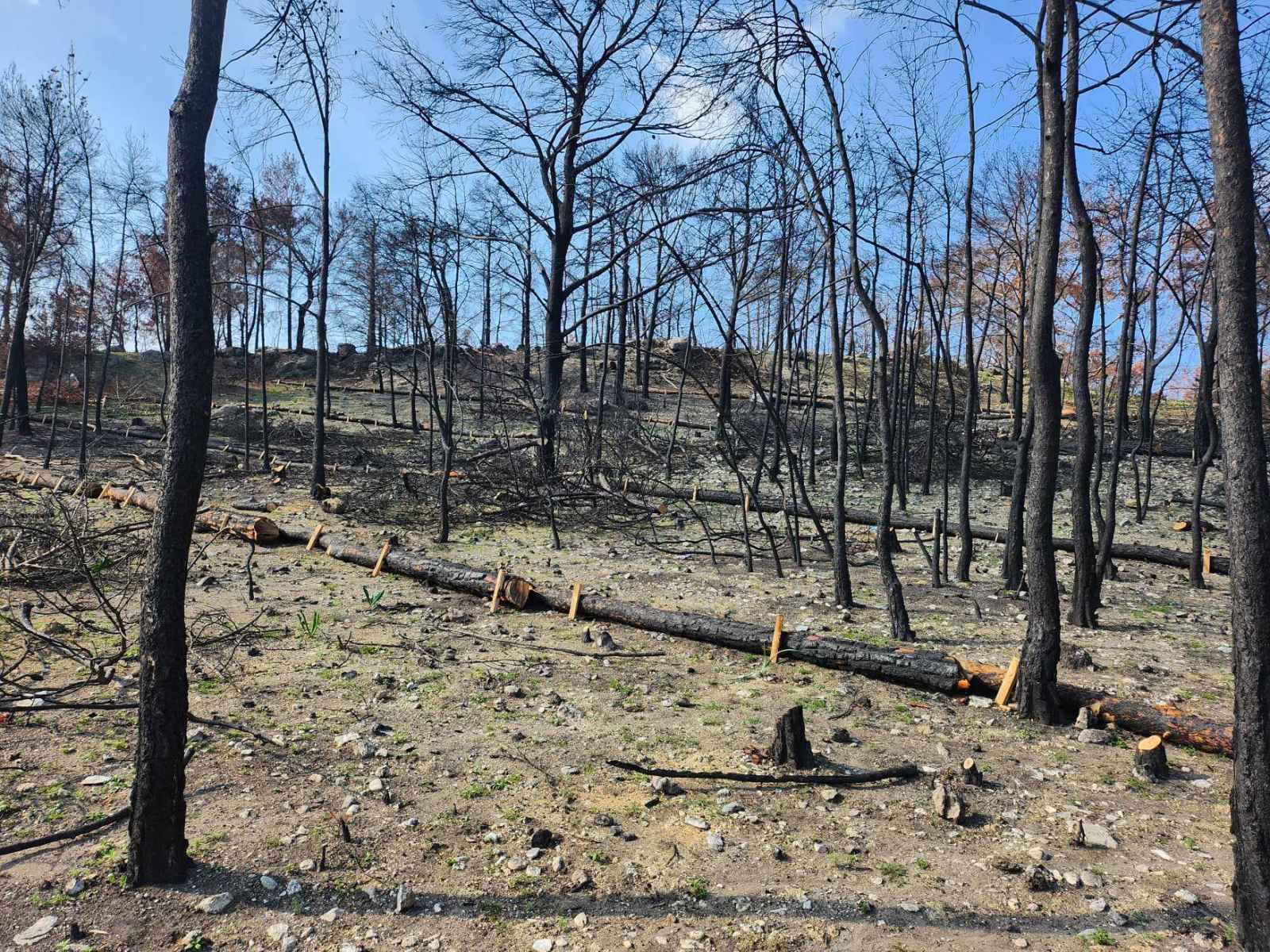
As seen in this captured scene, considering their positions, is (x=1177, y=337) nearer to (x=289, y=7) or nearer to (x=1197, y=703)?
(x=1197, y=703)

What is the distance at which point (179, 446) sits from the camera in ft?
9.54

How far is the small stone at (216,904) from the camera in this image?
2924 mm

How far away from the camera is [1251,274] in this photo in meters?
2.84

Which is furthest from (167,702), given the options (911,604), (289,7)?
(911,604)

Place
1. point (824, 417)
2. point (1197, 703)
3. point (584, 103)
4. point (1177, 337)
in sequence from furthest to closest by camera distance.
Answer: point (824, 417)
point (584, 103)
point (1177, 337)
point (1197, 703)

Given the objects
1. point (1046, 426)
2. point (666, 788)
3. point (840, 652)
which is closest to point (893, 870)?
point (666, 788)

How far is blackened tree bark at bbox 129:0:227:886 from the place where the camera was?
2.91 metres

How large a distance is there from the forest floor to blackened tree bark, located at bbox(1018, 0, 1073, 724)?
33cm

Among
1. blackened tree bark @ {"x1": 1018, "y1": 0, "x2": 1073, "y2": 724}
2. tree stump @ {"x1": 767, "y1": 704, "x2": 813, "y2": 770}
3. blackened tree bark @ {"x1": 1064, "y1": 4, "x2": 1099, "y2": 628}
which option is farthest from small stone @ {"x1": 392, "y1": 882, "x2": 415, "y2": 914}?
blackened tree bark @ {"x1": 1064, "y1": 4, "x2": 1099, "y2": 628}

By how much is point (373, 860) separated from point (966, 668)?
4449mm

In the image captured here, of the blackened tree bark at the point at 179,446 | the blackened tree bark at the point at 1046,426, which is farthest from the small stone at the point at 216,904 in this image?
the blackened tree bark at the point at 1046,426

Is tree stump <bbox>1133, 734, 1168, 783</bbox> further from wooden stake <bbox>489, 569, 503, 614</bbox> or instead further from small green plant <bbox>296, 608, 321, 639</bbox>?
small green plant <bbox>296, 608, 321, 639</bbox>

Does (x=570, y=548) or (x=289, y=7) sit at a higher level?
(x=289, y=7)

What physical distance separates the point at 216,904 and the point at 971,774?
12.5ft
